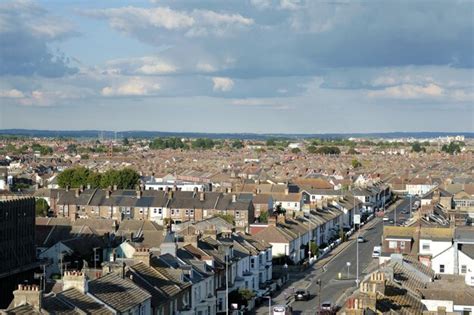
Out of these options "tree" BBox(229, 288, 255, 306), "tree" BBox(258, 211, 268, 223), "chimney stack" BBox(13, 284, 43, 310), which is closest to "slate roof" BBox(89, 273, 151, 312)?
"chimney stack" BBox(13, 284, 43, 310)

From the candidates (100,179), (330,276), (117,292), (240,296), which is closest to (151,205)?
(100,179)

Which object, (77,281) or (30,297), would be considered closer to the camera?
(30,297)

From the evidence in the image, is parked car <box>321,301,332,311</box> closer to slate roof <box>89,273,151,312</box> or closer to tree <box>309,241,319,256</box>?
slate roof <box>89,273,151,312</box>

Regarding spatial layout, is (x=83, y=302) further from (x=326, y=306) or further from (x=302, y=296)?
(x=302, y=296)

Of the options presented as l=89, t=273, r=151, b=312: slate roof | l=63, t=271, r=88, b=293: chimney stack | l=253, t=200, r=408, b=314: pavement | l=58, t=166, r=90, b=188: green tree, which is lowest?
l=253, t=200, r=408, b=314: pavement

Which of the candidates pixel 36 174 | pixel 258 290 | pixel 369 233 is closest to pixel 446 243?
pixel 258 290

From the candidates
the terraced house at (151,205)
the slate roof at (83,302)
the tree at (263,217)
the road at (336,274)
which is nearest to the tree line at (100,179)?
the terraced house at (151,205)

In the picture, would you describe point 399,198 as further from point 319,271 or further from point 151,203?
point 319,271
